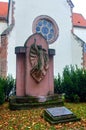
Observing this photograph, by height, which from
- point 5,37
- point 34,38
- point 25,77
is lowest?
point 25,77

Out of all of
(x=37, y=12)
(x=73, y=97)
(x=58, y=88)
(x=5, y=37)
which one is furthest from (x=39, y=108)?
(x=37, y=12)

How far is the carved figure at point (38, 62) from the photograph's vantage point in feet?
35.0

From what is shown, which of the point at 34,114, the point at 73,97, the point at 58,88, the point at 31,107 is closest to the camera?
the point at 34,114

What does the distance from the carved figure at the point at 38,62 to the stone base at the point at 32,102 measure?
770 millimetres

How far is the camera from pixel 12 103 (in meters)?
10.1

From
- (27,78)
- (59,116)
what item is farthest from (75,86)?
(59,116)

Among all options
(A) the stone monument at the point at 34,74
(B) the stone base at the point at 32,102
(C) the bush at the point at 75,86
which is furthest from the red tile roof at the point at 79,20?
(B) the stone base at the point at 32,102

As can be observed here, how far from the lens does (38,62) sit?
10742 millimetres

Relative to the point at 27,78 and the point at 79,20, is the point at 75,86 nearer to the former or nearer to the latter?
the point at 27,78

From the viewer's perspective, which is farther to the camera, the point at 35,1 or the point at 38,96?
the point at 35,1

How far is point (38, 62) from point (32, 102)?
Result: 1583 millimetres

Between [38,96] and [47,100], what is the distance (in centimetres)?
39

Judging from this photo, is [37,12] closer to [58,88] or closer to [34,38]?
[58,88]

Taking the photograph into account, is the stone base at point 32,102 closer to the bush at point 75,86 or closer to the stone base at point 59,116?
the bush at point 75,86
